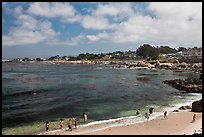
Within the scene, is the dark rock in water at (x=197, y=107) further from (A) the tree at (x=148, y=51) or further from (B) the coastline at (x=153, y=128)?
(A) the tree at (x=148, y=51)

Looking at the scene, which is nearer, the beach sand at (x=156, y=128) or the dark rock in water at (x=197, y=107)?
the beach sand at (x=156, y=128)

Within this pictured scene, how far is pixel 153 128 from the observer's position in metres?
22.8

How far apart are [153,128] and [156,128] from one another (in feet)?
0.83

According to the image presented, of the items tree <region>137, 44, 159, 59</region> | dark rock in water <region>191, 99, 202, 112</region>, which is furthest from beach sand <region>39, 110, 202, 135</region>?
tree <region>137, 44, 159, 59</region>

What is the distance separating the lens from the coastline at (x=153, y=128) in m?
21.1

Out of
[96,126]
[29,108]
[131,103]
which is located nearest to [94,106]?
[131,103]

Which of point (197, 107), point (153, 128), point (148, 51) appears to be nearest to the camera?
Result: point (153, 128)

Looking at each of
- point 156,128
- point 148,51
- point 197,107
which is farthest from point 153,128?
point 148,51

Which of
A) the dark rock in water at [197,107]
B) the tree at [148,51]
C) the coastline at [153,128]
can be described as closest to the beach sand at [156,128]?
the coastline at [153,128]

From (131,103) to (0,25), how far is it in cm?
2801

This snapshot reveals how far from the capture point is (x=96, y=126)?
2350 centimetres

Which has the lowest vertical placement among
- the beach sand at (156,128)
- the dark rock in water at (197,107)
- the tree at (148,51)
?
the beach sand at (156,128)

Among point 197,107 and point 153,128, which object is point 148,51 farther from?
point 153,128

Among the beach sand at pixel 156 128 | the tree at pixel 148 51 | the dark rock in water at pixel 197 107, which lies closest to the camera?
the beach sand at pixel 156 128
